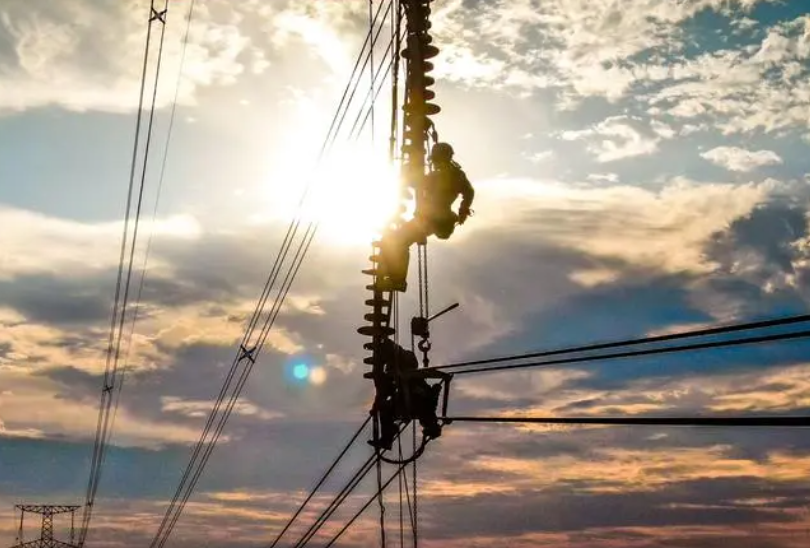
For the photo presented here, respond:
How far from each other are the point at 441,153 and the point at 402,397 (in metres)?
7.17

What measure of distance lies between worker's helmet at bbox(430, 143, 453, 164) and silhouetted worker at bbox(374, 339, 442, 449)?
578 centimetres

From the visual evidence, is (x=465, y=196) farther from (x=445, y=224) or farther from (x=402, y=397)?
(x=402, y=397)

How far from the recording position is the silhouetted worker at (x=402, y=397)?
2564 centimetres

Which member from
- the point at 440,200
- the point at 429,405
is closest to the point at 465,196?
the point at 440,200

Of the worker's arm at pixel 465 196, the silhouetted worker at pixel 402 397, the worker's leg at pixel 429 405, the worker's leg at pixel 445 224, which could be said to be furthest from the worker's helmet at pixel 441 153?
the worker's leg at pixel 429 405

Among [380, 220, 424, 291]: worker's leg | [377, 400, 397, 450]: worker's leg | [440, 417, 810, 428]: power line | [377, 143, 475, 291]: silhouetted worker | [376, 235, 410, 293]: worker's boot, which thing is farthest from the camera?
[377, 400, 397, 450]: worker's leg

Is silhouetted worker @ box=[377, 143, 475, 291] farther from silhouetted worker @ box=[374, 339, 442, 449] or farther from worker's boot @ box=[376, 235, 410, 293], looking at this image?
silhouetted worker @ box=[374, 339, 442, 449]

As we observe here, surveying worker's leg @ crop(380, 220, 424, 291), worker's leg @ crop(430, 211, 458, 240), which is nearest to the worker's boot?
worker's leg @ crop(380, 220, 424, 291)

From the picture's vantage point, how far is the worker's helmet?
2423 cm

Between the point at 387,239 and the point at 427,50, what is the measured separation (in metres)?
5.70

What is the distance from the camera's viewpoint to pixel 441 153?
2428 centimetres

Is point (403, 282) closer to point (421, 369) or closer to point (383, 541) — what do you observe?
point (421, 369)

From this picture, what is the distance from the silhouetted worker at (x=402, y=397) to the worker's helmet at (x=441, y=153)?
5.78m

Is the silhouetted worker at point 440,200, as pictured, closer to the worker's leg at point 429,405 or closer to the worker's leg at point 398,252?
the worker's leg at point 398,252
